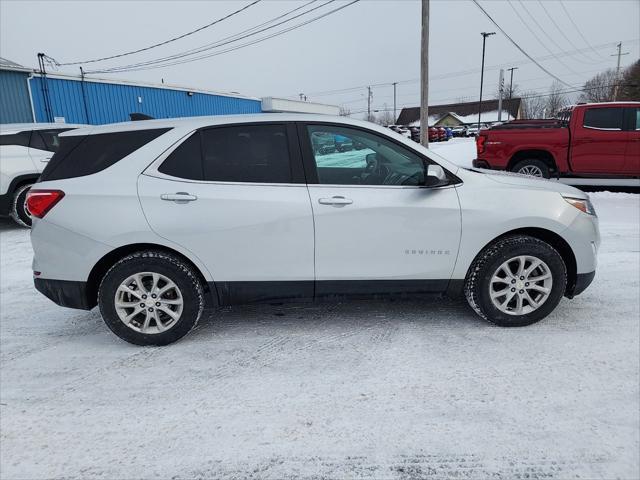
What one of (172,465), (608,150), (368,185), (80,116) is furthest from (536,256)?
(80,116)

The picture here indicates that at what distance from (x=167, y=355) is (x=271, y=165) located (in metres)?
1.66

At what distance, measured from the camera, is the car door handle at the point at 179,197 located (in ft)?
10.6

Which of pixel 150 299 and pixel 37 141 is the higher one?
pixel 37 141

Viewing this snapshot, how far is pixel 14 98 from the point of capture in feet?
51.4

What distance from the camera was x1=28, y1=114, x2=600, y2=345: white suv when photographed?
3252mm

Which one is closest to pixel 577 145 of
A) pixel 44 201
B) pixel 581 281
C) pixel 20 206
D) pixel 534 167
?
pixel 534 167

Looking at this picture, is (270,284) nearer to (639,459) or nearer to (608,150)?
(639,459)

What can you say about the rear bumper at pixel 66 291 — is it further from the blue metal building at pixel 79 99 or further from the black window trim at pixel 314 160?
the blue metal building at pixel 79 99

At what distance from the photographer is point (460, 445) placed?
2.28 metres

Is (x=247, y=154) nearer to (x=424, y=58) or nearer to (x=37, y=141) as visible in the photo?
(x=37, y=141)

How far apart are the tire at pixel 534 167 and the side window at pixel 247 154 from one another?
7.72 metres

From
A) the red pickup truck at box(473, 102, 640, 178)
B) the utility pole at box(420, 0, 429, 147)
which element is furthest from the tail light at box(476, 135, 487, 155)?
the utility pole at box(420, 0, 429, 147)

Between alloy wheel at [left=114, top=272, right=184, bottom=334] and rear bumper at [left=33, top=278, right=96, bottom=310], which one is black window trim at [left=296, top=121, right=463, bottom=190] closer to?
alloy wheel at [left=114, top=272, right=184, bottom=334]

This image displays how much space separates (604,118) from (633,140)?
0.72 metres
